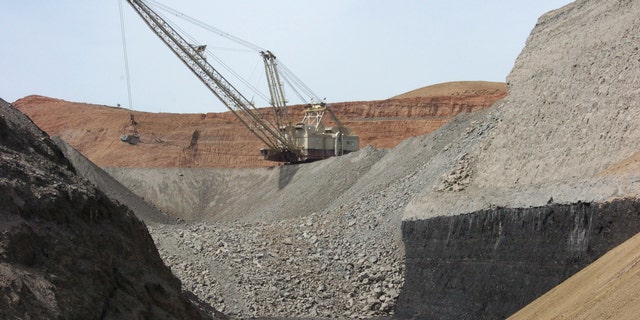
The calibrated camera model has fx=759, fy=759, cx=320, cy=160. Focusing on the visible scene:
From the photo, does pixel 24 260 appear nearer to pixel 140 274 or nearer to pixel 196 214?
pixel 140 274

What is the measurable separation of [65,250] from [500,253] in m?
10.6

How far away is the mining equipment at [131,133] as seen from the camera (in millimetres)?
68188

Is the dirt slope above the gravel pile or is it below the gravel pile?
above

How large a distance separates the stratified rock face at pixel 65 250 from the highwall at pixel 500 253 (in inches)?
289

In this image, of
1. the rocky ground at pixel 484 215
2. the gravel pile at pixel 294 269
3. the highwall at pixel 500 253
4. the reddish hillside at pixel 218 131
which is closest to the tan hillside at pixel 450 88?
the reddish hillside at pixel 218 131

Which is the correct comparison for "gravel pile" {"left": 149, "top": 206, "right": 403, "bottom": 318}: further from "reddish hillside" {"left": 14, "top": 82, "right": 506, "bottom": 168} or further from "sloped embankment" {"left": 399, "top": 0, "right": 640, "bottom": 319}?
"reddish hillside" {"left": 14, "top": 82, "right": 506, "bottom": 168}

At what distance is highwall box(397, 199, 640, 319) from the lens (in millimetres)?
14047

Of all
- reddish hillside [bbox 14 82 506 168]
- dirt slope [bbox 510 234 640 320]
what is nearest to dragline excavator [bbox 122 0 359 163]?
reddish hillside [bbox 14 82 506 168]

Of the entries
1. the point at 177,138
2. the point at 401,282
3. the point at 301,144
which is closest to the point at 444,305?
the point at 401,282

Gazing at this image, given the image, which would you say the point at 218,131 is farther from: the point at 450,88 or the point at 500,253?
the point at 500,253

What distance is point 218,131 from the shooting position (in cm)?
7106

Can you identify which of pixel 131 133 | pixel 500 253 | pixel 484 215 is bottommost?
pixel 500 253

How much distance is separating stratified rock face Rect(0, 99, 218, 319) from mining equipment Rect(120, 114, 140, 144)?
56836mm

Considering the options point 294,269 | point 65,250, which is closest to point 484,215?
point 294,269
